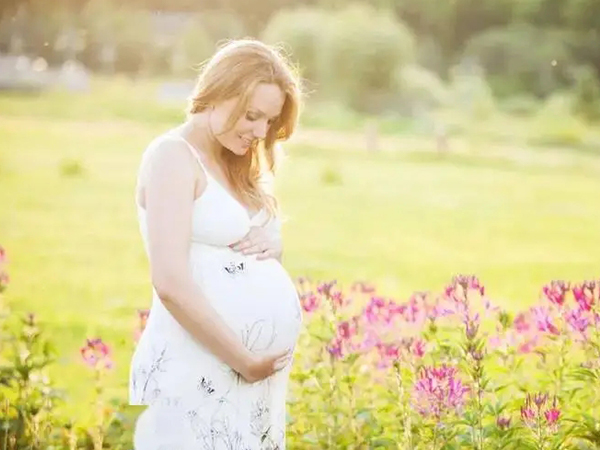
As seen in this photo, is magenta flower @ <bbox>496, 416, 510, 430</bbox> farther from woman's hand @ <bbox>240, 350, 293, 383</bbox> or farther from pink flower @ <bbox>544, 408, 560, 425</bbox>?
woman's hand @ <bbox>240, 350, 293, 383</bbox>

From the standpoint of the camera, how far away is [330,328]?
2824 mm

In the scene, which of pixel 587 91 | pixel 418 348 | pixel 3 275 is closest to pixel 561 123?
pixel 587 91

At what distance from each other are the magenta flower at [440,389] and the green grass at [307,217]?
0.52m

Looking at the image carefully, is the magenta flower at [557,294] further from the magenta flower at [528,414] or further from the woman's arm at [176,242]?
the woman's arm at [176,242]

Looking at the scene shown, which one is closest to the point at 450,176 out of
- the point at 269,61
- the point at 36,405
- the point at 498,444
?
the point at 498,444

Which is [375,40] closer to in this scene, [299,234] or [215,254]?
[299,234]

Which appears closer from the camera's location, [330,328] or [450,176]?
[330,328]

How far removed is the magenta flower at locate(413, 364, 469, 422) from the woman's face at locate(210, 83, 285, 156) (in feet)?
2.38

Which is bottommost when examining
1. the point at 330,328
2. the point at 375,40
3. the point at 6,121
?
the point at 330,328

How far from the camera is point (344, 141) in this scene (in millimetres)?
3223

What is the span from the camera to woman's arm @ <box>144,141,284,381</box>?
2125mm

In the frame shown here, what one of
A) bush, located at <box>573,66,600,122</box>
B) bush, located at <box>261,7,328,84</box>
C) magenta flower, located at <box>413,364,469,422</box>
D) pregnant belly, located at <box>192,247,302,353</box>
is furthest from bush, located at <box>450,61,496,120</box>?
pregnant belly, located at <box>192,247,302,353</box>

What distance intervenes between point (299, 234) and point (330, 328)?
0.43 metres

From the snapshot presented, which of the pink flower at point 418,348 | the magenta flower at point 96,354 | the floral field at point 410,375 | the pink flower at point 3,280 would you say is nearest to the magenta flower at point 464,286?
the floral field at point 410,375
